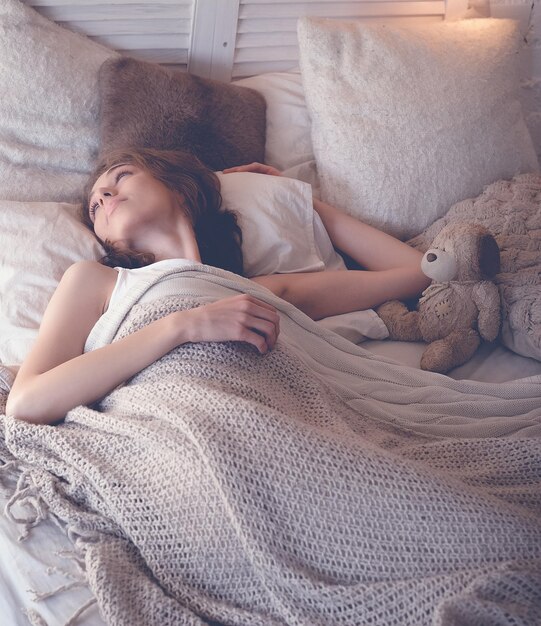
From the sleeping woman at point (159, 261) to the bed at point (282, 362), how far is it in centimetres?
5

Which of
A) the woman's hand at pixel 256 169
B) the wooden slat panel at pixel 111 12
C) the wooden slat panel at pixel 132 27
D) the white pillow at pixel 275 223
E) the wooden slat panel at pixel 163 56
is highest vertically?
the wooden slat panel at pixel 111 12

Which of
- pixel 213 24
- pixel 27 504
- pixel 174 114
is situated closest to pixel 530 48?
pixel 213 24

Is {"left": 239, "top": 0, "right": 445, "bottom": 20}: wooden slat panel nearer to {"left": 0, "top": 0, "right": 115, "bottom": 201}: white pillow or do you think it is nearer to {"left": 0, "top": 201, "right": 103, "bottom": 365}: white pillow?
{"left": 0, "top": 0, "right": 115, "bottom": 201}: white pillow

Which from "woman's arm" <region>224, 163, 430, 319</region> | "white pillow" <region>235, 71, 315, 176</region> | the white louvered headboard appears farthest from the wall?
"woman's arm" <region>224, 163, 430, 319</region>

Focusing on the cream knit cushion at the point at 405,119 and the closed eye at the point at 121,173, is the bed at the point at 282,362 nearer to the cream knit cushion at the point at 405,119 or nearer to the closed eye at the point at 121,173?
the cream knit cushion at the point at 405,119

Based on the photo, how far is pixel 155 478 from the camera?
1.07 m

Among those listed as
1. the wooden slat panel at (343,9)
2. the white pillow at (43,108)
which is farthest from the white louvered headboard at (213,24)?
the white pillow at (43,108)

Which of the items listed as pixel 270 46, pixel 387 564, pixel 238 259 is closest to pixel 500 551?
pixel 387 564

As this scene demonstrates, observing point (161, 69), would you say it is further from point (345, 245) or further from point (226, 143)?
point (345, 245)

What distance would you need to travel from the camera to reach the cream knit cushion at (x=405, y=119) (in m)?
1.82

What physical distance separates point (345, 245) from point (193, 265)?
1.62ft

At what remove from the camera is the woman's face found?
149cm

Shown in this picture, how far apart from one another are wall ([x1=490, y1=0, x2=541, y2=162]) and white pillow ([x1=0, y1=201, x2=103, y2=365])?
4.75ft

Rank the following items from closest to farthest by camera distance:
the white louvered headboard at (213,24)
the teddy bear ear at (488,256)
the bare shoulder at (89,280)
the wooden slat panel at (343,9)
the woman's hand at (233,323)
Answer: the woman's hand at (233,323), the bare shoulder at (89,280), the teddy bear ear at (488,256), the white louvered headboard at (213,24), the wooden slat panel at (343,9)
